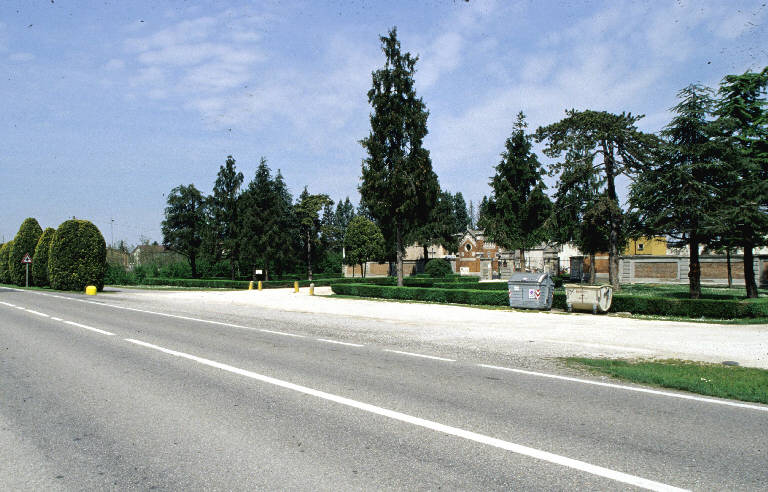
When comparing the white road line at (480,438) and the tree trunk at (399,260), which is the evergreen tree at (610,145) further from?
the white road line at (480,438)

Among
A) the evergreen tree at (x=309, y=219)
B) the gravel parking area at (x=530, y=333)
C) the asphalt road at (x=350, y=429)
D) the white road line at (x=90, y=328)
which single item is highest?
the evergreen tree at (x=309, y=219)

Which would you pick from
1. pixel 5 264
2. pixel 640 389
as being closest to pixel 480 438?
pixel 640 389

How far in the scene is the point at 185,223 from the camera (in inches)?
2323

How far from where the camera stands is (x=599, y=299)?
18016 mm

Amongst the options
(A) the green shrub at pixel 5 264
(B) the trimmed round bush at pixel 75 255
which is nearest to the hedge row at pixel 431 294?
(B) the trimmed round bush at pixel 75 255

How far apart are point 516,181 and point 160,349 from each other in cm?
3757

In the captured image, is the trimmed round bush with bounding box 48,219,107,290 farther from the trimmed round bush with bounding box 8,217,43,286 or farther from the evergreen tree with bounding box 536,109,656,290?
the evergreen tree with bounding box 536,109,656,290

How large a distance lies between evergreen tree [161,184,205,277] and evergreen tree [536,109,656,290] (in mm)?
43729

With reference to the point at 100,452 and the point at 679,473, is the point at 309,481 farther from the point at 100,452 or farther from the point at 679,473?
A: the point at 679,473

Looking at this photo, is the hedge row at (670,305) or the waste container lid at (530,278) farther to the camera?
the waste container lid at (530,278)

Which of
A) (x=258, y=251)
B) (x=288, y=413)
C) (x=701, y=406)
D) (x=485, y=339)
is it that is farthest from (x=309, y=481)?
(x=258, y=251)

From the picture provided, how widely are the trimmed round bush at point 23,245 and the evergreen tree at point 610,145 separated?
45.3 metres

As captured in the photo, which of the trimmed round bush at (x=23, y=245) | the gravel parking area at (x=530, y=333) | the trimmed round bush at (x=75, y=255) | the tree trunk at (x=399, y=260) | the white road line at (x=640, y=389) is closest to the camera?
the white road line at (x=640, y=389)

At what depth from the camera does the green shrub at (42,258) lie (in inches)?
1527
